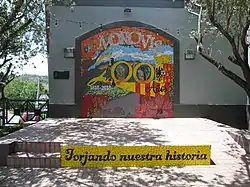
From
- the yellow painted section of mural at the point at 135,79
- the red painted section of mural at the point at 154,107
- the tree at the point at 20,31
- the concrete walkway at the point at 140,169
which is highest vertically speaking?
the tree at the point at 20,31

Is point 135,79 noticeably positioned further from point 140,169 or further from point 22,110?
point 140,169

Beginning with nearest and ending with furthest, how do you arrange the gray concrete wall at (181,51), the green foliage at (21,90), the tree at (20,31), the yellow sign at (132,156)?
the yellow sign at (132,156) < the tree at (20,31) < the gray concrete wall at (181,51) < the green foliage at (21,90)

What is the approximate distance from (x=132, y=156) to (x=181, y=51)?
5.76m

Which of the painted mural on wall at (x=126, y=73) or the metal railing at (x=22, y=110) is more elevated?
the painted mural on wall at (x=126, y=73)

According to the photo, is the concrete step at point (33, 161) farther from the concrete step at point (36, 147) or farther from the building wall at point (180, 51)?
the building wall at point (180, 51)

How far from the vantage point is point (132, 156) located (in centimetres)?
520

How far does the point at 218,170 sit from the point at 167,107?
17.6ft

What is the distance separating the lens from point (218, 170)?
486 cm

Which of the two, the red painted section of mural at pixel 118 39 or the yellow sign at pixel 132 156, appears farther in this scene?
the red painted section of mural at pixel 118 39

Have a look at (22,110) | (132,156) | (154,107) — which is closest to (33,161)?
(132,156)

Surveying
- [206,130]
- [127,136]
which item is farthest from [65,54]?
[206,130]

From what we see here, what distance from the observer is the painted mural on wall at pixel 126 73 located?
1002 cm

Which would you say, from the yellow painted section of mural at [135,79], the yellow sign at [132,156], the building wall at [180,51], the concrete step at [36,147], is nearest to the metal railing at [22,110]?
the building wall at [180,51]

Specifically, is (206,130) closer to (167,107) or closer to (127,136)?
(127,136)
